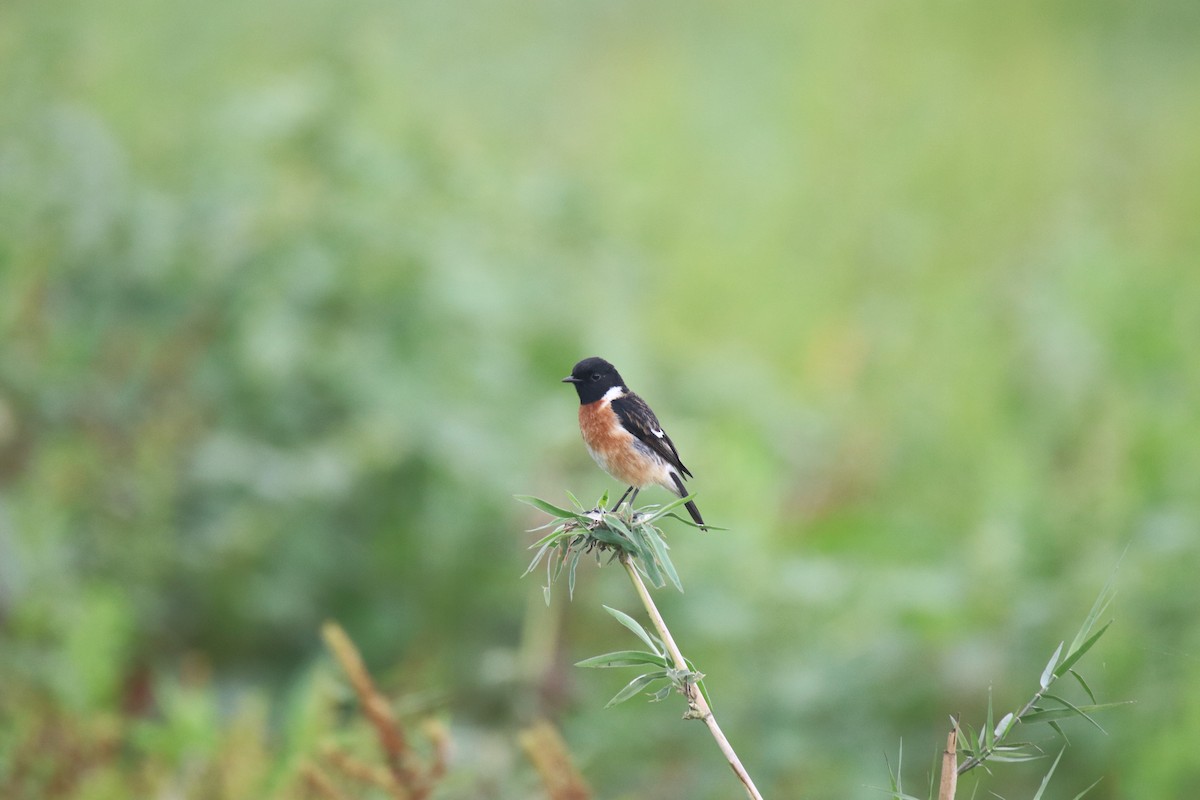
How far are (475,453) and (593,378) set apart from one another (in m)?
2.36

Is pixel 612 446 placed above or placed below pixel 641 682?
above

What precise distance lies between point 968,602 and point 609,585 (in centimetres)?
107

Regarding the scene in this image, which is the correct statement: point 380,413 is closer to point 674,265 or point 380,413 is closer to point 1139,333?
point 674,265

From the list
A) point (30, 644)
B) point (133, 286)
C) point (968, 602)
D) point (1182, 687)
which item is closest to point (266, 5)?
point (133, 286)

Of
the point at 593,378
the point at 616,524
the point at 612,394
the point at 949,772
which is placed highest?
the point at 612,394

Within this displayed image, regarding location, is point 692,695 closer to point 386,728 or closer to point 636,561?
point 636,561

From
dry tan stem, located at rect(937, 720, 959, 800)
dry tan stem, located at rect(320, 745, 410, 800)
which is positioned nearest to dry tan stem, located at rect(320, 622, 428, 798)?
dry tan stem, located at rect(320, 745, 410, 800)

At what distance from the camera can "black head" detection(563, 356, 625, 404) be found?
4.58 ft

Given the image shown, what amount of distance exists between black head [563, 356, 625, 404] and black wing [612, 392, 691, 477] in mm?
61

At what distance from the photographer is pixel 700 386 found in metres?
4.88

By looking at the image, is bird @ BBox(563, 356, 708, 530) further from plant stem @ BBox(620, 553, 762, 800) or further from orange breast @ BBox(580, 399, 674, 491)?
plant stem @ BBox(620, 553, 762, 800)

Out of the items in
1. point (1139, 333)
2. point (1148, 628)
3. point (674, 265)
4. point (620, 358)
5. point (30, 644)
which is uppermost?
point (674, 265)

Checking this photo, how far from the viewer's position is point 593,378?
1.41 meters

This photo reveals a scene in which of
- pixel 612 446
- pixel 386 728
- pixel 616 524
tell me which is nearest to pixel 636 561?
pixel 616 524
